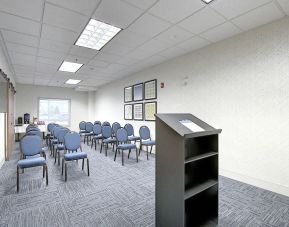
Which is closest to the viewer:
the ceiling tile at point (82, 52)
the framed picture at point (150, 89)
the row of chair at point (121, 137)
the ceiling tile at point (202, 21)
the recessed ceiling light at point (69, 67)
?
the ceiling tile at point (202, 21)

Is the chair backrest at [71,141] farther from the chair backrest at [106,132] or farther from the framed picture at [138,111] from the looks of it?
the framed picture at [138,111]

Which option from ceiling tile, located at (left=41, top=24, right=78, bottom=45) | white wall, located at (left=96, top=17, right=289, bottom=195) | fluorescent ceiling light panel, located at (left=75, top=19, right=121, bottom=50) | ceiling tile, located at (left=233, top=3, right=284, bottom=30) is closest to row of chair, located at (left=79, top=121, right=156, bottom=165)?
white wall, located at (left=96, top=17, right=289, bottom=195)

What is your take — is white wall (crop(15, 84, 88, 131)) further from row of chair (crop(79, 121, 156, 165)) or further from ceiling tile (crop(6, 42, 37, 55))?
ceiling tile (crop(6, 42, 37, 55))

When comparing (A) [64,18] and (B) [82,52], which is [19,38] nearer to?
(B) [82,52]

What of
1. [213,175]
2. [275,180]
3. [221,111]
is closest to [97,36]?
[221,111]

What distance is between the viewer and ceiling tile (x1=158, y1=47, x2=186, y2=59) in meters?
4.11

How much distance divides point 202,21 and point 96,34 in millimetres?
1967

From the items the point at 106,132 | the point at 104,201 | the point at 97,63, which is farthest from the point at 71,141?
the point at 97,63

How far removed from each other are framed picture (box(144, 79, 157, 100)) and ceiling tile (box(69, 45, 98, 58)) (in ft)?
6.48

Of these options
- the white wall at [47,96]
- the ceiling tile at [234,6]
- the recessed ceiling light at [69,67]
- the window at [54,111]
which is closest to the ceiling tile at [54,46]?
the recessed ceiling light at [69,67]

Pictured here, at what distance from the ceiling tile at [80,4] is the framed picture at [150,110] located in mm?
3370

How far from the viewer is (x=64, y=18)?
2.72 metres

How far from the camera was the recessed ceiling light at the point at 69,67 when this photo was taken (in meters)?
5.16

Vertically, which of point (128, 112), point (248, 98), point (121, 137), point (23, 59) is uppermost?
point (23, 59)
